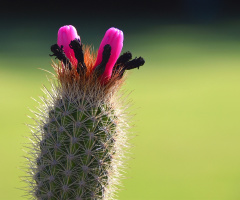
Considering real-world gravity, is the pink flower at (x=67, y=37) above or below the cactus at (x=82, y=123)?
above

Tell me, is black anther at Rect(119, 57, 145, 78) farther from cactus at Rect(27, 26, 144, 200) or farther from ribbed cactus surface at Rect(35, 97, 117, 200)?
ribbed cactus surface at Rect(35, 97, 117, 200)

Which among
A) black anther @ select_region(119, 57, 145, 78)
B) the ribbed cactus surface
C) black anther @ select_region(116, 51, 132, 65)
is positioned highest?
black anther @ select_region(116, 51, 132, 65)

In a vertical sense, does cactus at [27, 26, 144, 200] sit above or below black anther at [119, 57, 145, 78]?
below

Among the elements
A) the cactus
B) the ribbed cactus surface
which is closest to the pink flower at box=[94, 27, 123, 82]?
the cactus

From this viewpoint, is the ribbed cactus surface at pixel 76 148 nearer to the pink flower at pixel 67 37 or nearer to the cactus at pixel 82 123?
the cactus at pixel 82 123

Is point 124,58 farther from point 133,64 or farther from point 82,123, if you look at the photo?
point 82,123

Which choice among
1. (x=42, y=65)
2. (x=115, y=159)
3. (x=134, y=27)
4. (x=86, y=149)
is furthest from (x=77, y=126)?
(x=134, y=27)

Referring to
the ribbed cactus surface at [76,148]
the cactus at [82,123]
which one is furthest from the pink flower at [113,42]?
the ribbed cactus surface at [76,148]
